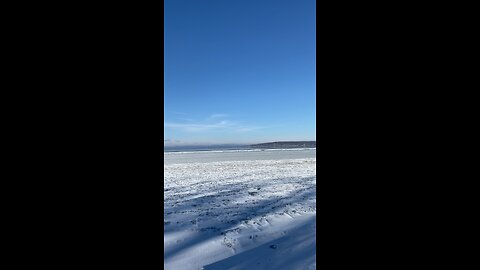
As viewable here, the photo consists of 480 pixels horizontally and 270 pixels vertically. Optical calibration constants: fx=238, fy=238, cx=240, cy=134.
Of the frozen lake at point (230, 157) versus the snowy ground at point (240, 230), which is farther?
the frozen lake at point (230, 157)

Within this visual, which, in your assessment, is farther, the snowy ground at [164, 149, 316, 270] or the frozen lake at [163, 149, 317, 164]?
the frozen lake at [163, 149, 317, 164]

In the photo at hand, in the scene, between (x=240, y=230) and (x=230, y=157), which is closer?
(x=240, y=230)
